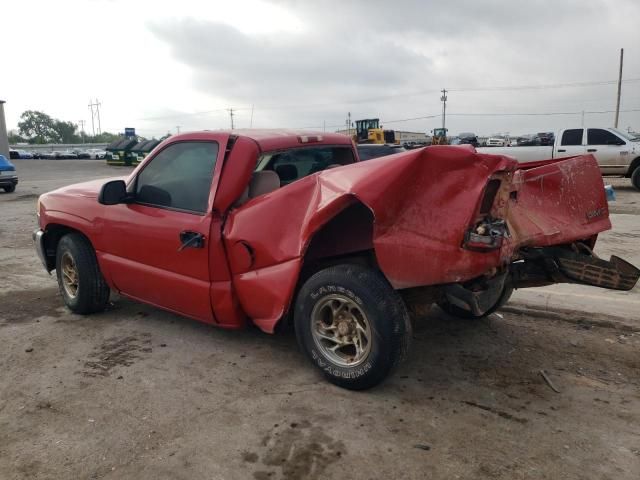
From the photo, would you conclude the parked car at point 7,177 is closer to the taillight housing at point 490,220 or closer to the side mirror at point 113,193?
the side mirror at point 113,193

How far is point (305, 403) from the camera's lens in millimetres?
3262

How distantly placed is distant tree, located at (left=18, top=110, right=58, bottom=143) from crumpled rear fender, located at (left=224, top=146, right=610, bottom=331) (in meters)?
129

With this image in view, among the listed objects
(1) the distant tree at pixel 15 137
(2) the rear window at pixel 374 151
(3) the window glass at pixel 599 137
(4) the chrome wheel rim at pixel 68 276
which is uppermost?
(1) the distant tree at pixel 15 137

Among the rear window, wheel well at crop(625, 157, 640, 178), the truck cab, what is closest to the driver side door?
the rear window

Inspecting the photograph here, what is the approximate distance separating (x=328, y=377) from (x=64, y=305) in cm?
325

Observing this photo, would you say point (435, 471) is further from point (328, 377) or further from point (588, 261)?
point (588, 261)

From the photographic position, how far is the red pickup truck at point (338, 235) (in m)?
3.00

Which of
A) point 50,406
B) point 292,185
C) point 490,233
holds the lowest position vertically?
point 50,406

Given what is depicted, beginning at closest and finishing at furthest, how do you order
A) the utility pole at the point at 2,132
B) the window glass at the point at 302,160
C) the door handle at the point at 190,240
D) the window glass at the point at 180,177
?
1. the door handle at the point at 190,240
2. the window glass at the point at 180,177
3. the window glass at the point at 302,160
4. the utility pole at the point at 2,132

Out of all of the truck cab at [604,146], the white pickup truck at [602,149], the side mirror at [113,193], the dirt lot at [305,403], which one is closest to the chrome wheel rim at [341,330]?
the dirt lot at [305,403]

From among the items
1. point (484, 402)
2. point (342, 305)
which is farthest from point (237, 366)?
point (484, 402)

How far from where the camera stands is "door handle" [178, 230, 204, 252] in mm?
3768

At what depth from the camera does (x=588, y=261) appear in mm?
3590

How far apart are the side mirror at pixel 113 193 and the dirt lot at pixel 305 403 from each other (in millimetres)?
1136
